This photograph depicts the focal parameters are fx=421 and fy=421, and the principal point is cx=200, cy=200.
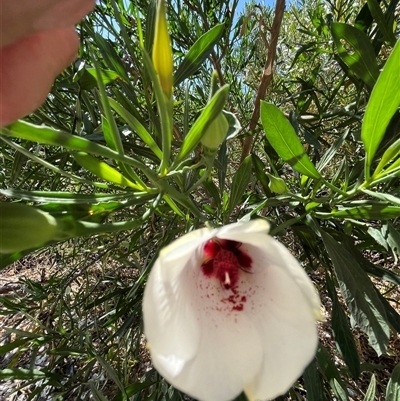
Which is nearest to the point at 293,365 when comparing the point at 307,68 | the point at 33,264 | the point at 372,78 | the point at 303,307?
the point at 303,307

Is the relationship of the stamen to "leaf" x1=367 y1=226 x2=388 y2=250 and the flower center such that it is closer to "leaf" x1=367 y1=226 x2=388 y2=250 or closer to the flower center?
the flower center

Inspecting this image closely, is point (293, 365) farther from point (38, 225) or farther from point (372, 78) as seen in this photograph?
point (372, 78)

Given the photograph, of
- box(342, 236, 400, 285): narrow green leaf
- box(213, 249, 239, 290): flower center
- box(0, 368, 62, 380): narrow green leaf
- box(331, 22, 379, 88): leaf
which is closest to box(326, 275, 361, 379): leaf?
box(342, 236, 400, 285): narrow green leaf

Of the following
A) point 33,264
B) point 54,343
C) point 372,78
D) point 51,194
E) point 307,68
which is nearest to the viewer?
point 51,194

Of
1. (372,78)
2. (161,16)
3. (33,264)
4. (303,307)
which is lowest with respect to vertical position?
(33,264)

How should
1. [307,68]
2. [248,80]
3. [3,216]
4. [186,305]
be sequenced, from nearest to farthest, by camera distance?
[3,216] < [186,305] < [307,68] < [248,80]

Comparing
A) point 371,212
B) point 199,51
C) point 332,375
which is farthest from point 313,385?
point 199,51

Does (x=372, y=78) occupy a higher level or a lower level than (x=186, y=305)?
higher
